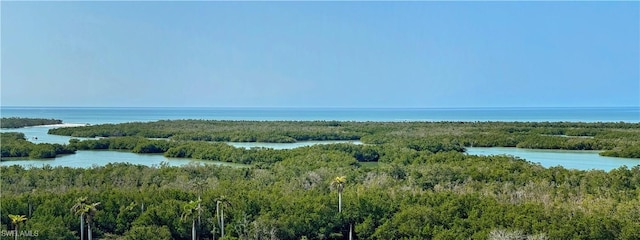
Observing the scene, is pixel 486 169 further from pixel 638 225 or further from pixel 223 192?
pixel 223 192

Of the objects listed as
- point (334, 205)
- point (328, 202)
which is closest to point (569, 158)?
point (334, 205)

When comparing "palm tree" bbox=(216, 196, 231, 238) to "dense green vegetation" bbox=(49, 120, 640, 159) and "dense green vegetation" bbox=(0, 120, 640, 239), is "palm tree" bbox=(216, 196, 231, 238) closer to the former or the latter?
"dense green vegetation" bbox=(0, 120, 640, 239)

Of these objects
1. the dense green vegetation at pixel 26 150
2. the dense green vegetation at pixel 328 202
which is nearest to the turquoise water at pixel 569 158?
the dense green vegetation at pixel 328 202

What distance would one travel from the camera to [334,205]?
1130 inches

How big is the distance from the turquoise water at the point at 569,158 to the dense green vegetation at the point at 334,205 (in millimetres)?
16196

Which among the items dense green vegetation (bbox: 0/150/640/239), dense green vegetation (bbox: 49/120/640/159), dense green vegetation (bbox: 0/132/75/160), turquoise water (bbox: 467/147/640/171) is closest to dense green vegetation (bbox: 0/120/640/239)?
dense green vegetation (bbox: 0/150/640/239)

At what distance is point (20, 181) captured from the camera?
36156mm

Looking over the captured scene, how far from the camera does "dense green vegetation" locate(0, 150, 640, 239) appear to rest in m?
24.3

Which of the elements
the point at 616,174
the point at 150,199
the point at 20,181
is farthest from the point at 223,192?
the point at 616,174

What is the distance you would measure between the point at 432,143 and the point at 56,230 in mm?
49982

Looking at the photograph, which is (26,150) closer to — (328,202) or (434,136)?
(328,202)

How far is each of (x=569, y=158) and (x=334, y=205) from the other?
42407 mm

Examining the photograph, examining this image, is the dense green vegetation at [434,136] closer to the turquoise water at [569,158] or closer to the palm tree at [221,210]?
the turquoise water at [569,158]

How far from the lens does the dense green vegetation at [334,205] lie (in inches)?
958
